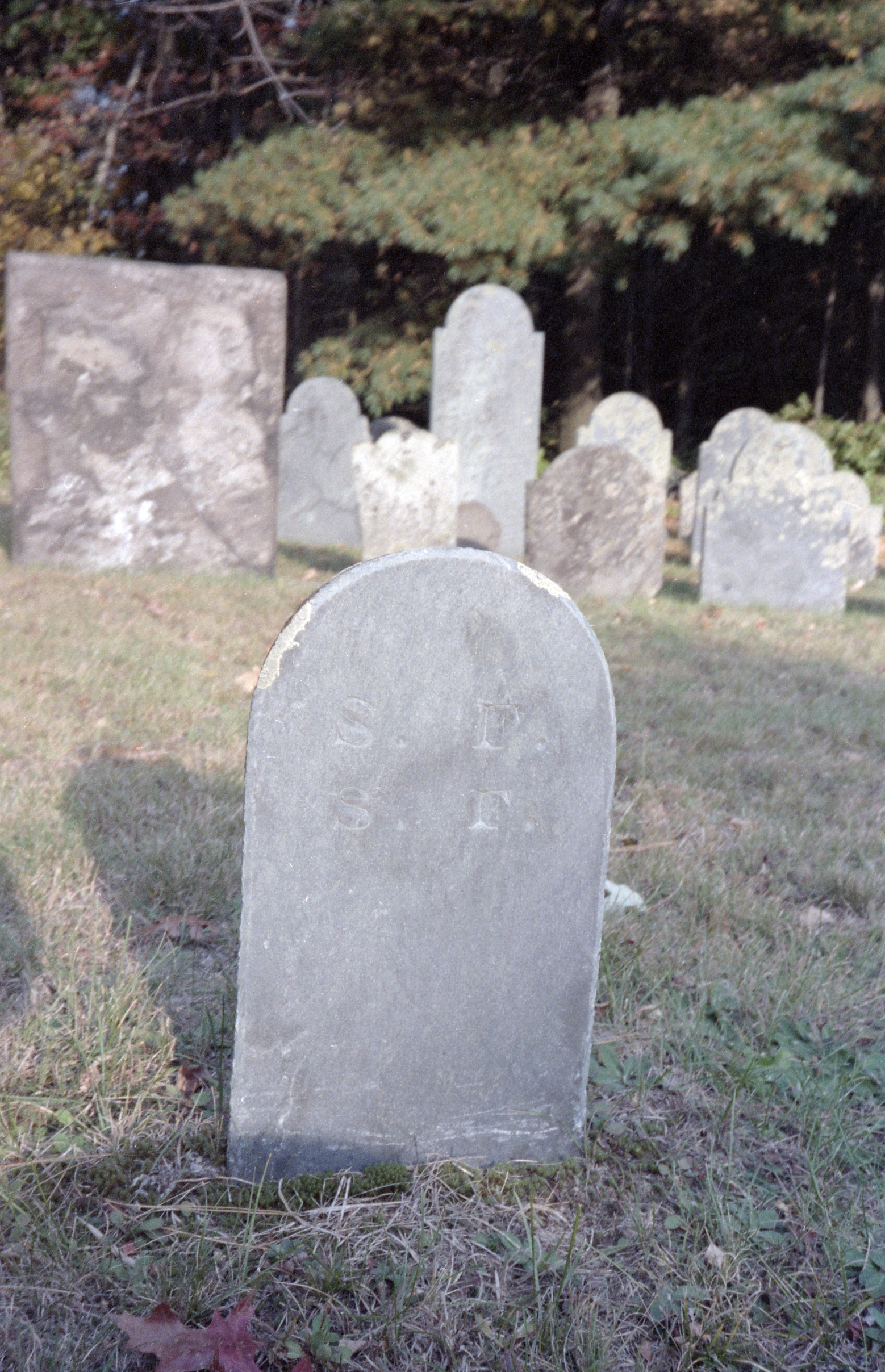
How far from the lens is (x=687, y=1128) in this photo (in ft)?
7.31

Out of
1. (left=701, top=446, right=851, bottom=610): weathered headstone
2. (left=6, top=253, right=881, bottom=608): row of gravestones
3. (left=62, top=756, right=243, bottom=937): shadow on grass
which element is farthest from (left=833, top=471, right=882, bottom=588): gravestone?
(left=62, top=756, right=243, bottom=937): shadow on grass

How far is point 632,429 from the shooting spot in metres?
11.1

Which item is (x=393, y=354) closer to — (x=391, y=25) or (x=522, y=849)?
(x=391, y=25)

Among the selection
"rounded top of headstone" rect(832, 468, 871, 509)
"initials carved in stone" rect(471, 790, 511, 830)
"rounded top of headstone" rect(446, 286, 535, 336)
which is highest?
"rounded top of headstone" rect(446, 286, 535, 336)

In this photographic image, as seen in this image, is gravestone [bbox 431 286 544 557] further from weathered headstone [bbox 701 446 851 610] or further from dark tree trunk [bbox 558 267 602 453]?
dark tree trunk [bbox 558 267 602 453]

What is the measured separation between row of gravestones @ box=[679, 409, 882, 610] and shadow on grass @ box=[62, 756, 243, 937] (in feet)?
16.3

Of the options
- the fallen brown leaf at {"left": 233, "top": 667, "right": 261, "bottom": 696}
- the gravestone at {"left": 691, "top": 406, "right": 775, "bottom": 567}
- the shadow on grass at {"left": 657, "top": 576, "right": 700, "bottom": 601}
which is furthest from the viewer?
the gravestone at {"left": 691, "top": 406, "right": 775, "bottom": 567}

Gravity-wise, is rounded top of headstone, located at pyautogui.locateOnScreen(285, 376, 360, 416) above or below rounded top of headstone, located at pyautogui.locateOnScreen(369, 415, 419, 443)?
above

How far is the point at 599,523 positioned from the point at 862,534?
3.30 meters

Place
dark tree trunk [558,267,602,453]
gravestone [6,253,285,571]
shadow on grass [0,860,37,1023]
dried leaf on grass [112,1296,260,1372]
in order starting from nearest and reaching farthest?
dried leaf on grass [112,1296,260,1372] < shadow on grass [0,860,37,1023] < gravestone [6,253,285,571] < dark tree trunk [558,267,602,453]

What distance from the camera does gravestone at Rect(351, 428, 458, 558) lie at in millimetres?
8289

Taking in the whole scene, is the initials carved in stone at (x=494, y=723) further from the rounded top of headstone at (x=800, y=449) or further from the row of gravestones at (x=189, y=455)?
the rounded top of headstone at (x=800, y=449)

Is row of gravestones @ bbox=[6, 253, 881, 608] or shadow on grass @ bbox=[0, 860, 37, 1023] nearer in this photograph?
shadow on grass @ bbox=[0, 860, 37, 1023]

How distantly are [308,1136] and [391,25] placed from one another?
14600 millimetres
